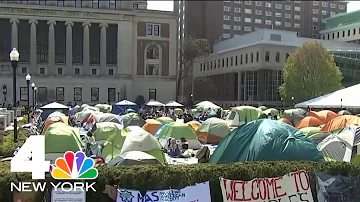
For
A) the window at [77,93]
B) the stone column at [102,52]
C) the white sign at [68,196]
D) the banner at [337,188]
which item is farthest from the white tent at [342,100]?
the window at [77,93]

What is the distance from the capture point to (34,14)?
80375 millimetres

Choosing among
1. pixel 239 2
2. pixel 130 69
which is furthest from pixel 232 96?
pixel 239 2

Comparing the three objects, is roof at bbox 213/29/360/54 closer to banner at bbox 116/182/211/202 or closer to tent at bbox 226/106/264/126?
tent at bbox 226/106/264/126

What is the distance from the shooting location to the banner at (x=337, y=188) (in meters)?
10.5

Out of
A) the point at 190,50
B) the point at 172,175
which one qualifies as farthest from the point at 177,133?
the point at 190,50

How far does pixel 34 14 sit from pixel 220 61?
130 ft

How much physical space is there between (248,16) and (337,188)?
113 metres

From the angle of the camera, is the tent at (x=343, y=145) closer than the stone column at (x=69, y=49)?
Yes

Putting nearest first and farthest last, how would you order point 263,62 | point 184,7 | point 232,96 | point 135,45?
point 263,62
point 135,45
point 232,96
point 184,7

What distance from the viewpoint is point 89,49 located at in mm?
85500

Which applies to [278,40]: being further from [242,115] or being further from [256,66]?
[242,115]

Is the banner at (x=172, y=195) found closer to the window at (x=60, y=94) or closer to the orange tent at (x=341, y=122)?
the orange tent at (x=341, y=122)

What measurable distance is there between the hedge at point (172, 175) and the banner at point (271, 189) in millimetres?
147

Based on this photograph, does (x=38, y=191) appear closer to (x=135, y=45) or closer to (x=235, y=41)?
(x=135, y=45)
